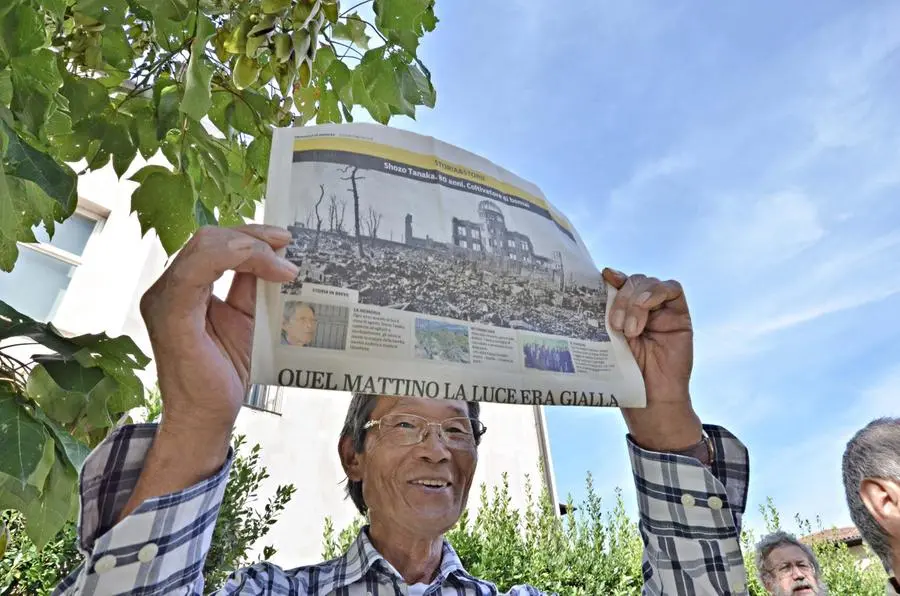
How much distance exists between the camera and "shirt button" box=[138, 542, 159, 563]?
854 mm

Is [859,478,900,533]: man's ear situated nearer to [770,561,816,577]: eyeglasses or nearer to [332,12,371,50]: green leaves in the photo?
[332,12,371,50]: green leaves

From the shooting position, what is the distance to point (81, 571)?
853mm

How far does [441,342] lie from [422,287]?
99 mm

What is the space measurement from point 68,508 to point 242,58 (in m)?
0.95

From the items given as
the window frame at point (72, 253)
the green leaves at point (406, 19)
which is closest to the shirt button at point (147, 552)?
the green leaves at point (406, 19)

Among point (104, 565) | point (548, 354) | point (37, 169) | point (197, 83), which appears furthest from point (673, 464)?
point (37, 169)

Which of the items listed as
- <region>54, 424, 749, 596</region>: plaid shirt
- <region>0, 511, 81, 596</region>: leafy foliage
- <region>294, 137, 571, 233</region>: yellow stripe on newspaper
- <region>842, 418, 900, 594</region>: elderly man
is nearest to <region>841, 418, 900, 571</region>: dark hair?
<region>842, 418, 900, 594</region>: elderly man

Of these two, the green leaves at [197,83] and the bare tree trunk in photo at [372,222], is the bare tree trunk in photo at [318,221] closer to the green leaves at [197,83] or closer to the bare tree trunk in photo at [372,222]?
the bare tree trunk in photo at [372,222]

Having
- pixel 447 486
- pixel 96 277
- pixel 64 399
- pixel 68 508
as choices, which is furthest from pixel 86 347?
pixel 96 277

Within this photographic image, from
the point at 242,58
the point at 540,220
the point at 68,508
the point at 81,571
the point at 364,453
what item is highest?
the point at 242,58

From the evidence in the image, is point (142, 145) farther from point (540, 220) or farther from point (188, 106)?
point (540, 220)

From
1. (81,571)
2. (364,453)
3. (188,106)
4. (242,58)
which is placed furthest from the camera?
(364,453)

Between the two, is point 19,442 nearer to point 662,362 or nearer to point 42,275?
point 662,362

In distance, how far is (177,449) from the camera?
2.92ft
